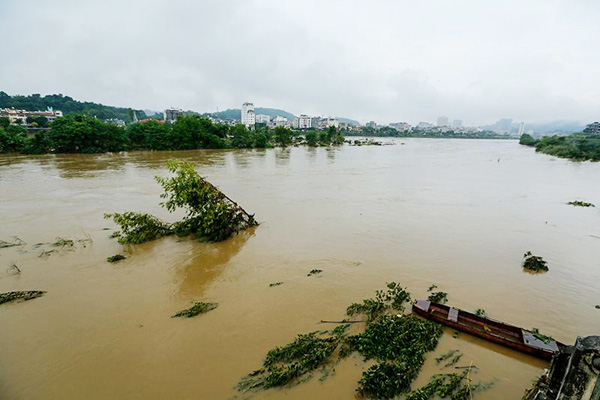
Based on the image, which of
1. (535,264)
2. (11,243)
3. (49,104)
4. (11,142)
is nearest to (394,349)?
(535,264)

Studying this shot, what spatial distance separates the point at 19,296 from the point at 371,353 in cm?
887

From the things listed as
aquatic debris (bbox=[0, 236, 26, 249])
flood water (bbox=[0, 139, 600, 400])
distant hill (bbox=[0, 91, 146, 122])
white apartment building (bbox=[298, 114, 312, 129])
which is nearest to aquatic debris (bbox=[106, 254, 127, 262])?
flood water (bbox=[0, 139, 600, 400])

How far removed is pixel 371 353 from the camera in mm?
5758

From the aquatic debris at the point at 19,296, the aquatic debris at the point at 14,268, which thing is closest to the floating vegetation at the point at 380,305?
the aquatic debris at the point at 19,296

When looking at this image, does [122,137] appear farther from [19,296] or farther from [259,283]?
[259,283]

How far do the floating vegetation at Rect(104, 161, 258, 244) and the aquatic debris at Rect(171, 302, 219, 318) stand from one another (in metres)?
3.91

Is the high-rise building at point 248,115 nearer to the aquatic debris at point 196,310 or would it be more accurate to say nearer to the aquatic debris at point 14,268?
the aquatic debris at point 14,268

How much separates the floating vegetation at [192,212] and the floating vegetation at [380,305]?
20.3 ft

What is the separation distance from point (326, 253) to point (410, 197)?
1088 cm

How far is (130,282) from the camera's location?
8.45m

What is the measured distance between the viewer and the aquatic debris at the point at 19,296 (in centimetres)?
741

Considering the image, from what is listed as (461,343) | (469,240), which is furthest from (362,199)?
(461,343)

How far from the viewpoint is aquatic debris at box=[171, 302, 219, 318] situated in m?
7.04

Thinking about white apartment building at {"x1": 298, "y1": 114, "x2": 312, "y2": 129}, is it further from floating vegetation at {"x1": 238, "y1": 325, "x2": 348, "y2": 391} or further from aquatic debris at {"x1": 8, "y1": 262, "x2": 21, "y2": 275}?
floating vegetation at {"x1": 238, "y1": 325, "x2": 348, "y2": 391}
